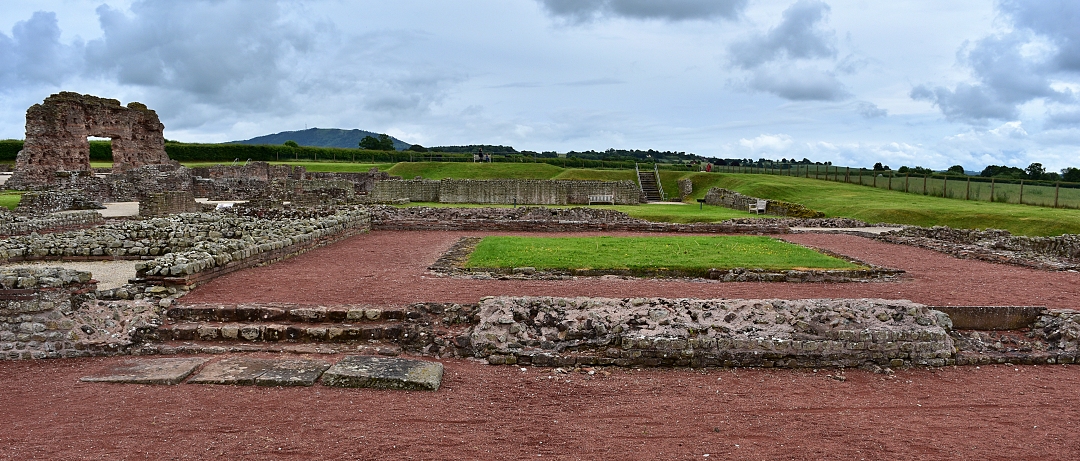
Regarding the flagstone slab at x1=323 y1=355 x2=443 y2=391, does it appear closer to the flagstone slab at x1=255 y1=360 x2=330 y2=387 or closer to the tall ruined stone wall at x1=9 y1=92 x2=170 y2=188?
the flagstone slab at x1=255 y1=360 x2=330 y2=387

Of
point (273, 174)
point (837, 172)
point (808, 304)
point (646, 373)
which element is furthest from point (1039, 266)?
point (273, 174)

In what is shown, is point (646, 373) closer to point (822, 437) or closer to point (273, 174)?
point (822, 437)

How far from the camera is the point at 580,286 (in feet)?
40.0

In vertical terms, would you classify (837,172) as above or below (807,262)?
above

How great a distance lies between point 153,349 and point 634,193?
31367 mm

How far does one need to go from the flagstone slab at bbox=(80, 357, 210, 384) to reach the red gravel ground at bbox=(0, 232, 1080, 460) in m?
0.18

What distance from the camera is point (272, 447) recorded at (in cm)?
574

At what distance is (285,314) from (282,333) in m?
0.52

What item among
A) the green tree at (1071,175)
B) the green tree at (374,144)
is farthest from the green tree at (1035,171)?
the green tree at (374,144)

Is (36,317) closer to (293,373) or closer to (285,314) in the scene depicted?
(285,314)

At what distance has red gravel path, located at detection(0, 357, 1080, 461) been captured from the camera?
5805 millimetres

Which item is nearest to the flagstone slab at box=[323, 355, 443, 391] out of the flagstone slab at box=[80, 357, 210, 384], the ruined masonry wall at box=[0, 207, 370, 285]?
the flagstone slab at box=[80, 357, 210, 384]

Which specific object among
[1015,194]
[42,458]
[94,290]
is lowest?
[42,458]

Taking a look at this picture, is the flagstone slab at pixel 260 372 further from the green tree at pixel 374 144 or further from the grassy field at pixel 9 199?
the green tree at pixel 374 144
